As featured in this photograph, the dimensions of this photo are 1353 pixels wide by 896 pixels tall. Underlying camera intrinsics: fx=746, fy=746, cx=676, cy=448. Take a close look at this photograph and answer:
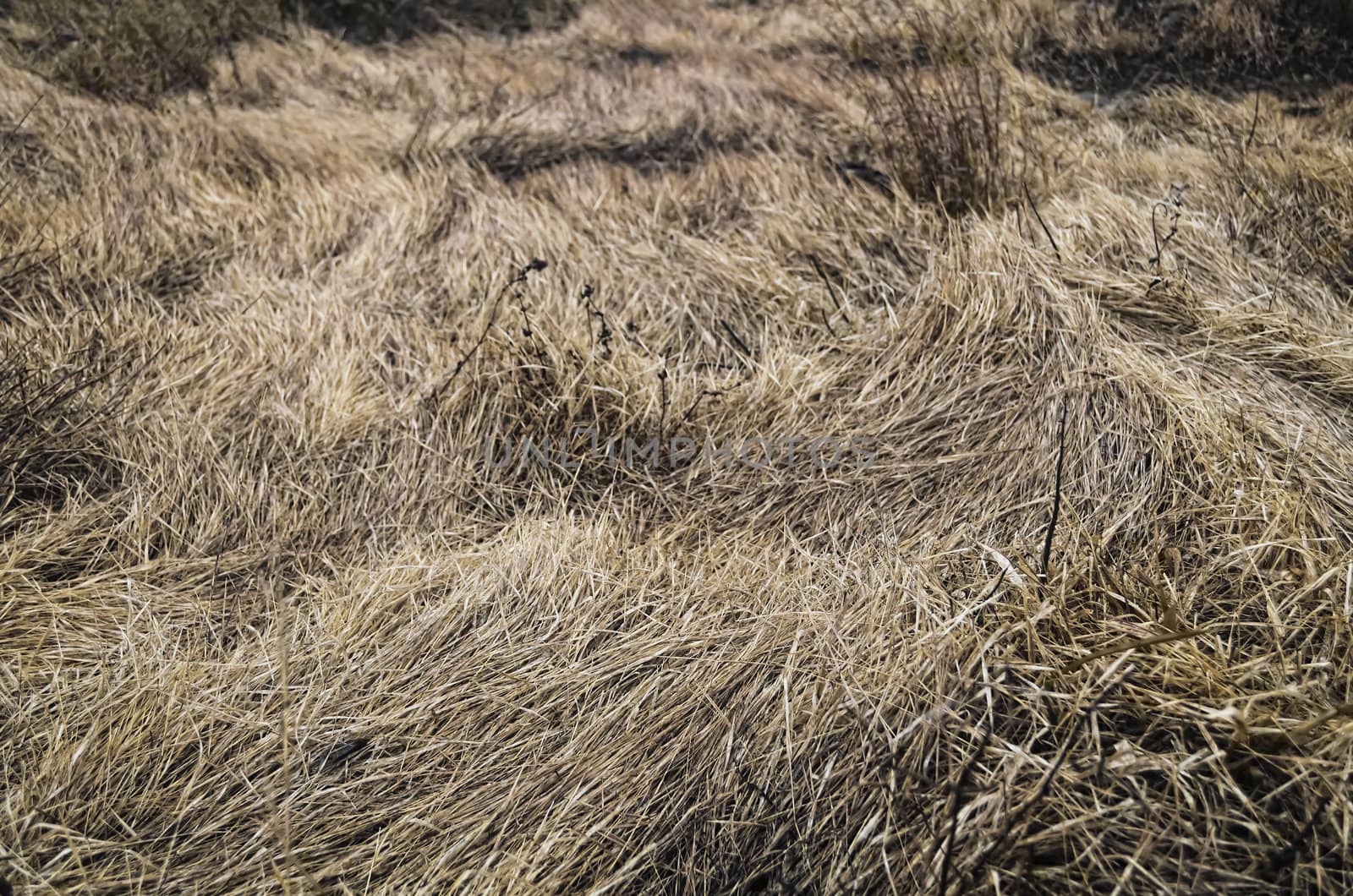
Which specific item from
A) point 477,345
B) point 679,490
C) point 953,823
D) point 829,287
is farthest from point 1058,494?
point 477,345

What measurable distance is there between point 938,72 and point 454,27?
8.32ft

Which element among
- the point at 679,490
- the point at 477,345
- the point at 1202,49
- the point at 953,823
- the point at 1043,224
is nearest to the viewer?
the point at 953,823

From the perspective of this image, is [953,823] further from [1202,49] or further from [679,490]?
[1202,49]

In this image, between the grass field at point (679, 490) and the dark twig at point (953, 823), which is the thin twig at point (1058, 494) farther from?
the dark twig at point (953, 823)

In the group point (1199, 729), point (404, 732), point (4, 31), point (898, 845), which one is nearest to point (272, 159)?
point (4, 31)

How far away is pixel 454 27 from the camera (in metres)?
3.67

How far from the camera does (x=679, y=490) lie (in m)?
1.59

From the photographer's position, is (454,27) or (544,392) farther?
(454,27)

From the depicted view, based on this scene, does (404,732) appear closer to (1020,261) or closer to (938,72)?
(1020,261)

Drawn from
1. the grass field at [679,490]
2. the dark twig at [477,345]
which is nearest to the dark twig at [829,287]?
the grass field at [679,490]

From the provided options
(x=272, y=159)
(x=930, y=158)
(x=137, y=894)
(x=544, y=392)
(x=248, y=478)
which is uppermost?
(x=930, y=158)

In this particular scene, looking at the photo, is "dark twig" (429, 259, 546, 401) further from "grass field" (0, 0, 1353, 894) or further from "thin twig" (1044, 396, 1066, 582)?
"thin twig" (1044, 396, 1066, 582)

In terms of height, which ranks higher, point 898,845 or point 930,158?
point 930,158

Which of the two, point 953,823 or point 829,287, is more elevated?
point 829,287
